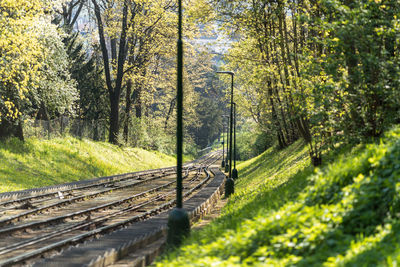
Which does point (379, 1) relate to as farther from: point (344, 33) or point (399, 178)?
point (399, 178)

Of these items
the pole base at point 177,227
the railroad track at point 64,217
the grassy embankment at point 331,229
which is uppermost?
the grassy embankment at point 331,229

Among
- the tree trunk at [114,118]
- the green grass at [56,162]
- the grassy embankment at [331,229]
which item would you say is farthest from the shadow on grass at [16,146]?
the grassy embankment at [331,229]

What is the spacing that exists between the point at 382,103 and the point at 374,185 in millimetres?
4651

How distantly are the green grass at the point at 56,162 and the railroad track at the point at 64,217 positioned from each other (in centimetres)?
296

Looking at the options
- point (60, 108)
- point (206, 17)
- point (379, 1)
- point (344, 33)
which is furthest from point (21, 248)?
point (60, 108)

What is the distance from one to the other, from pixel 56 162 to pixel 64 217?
1600cm

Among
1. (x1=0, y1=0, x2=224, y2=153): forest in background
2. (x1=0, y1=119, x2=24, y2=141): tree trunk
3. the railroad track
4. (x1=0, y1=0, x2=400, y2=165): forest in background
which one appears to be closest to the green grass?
(x1=0, y1=119, x2=24, y2=141): tree trunk

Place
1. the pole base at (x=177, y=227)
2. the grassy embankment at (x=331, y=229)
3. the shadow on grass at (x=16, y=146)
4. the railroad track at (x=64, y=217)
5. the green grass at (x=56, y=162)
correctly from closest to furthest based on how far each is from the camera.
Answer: the grassy embankment at (x=331, y=229), the pole base at (x=177, y=227), the railroad track at (x=64, y=217), the green grass at (x=56, y=162), the shadow on grass at (x=16, y=146)

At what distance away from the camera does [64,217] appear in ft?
52.2

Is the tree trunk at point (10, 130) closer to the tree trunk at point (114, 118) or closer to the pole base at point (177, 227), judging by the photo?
the tree trunk at point (114, 118)

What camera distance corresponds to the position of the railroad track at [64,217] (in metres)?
11.7

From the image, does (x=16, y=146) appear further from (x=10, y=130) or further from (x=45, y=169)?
(x=45, y=169)

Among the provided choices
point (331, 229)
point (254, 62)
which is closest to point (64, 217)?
point (331, 229)

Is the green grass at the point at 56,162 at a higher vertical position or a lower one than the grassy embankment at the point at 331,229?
lower
